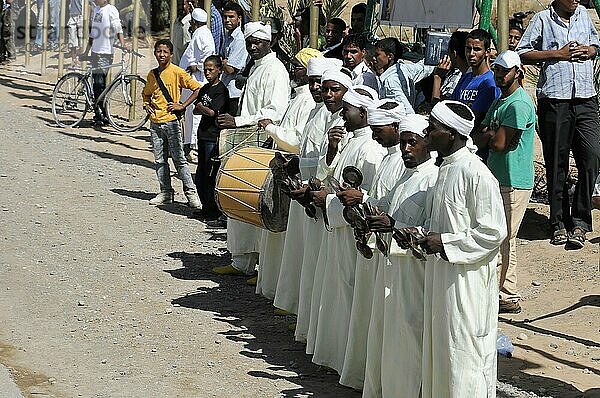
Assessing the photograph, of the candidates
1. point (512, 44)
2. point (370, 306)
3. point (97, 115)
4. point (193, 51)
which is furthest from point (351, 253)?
point (97, 115)

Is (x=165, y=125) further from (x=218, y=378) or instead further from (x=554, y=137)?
(x=218, y=378)

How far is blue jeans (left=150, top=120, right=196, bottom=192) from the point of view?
12.3 m

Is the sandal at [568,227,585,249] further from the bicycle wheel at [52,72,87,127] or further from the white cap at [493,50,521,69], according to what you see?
the bicycle wheel at [52,72,87,127]

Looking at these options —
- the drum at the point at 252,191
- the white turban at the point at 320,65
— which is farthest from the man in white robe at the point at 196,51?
the white turban at the point at 320,65

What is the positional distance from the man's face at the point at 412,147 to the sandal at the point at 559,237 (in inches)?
170

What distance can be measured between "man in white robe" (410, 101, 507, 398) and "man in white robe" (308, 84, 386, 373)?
3.68 feet

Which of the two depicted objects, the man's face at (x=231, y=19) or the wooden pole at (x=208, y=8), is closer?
the man's face at (x=231, y=19)

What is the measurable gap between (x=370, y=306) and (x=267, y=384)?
0.85 meters

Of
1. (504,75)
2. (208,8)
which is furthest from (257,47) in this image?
(208,8)

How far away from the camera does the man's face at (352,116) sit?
7.18m

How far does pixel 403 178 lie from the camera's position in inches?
253

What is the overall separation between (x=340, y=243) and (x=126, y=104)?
1040 cm

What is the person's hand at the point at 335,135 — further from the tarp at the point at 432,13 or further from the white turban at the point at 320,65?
the tarp at the point at 432,13

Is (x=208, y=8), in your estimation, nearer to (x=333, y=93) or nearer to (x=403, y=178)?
(x=333, y=93)
